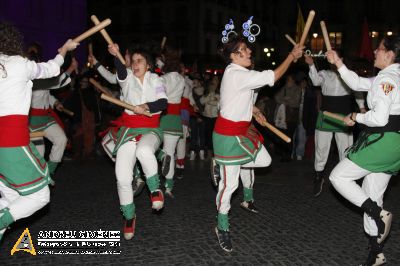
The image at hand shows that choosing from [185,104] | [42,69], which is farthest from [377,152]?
[185,104]

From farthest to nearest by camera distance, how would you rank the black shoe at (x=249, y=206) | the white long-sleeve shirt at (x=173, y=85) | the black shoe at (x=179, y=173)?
the black shoe at (x=179, y=173), the white long-sleeve shirt at (x=173, y=85), the black shoe at (x=249, y=206)

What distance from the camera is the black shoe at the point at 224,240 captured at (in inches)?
174

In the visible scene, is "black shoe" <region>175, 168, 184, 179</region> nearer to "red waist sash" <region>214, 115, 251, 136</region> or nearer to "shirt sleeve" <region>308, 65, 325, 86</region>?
"shirt sleeve" <region>308, 65, 325, 86</region>

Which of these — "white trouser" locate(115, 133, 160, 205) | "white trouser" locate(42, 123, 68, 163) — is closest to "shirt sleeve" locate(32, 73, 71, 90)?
"white trouser" locate(42, 123, 68, 163)

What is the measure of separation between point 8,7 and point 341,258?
14.7 m

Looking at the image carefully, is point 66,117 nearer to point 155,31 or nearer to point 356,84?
point 356,84

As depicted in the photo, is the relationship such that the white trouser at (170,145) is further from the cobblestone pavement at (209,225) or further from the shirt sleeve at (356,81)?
the shirt sleeve at (356,81)

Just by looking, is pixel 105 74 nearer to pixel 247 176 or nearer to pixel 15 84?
pixel 15 84

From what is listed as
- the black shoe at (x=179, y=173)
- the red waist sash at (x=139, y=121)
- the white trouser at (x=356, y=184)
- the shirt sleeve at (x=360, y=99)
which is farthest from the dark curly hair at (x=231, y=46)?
the black shoe at (x=179, y=173)

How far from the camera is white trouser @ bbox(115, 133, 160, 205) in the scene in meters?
4.79

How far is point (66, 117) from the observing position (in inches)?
411

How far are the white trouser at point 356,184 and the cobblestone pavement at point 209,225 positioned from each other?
0.59 metres

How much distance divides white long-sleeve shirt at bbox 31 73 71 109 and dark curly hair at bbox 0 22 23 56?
7.21 ft

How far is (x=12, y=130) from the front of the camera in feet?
12.0
